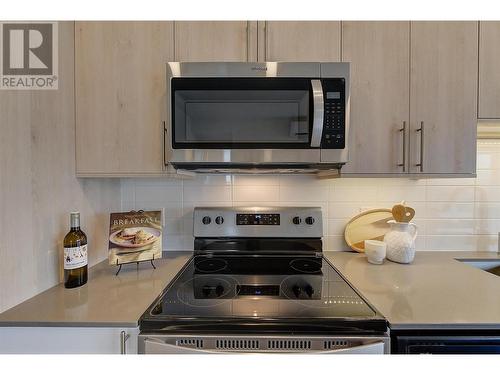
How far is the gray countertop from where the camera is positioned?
33.7 inches

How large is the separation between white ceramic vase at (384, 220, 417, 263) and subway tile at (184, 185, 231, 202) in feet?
2.94

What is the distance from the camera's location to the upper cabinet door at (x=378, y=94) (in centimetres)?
126

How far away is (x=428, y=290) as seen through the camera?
106 centimetres

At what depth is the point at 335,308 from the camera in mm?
929

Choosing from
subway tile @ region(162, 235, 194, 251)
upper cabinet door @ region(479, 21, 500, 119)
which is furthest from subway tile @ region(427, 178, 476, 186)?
subway tile @ region(162, 235, 194, 251)

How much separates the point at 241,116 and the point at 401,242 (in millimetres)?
1009

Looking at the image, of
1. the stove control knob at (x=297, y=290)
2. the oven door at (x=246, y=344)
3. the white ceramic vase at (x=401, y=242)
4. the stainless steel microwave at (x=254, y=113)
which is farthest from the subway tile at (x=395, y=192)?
the oven door at (x=246, y=344)

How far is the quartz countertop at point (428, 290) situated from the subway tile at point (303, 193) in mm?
342

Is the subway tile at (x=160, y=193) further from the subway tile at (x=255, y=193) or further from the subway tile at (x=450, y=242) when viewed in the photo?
the subway tile at (x=450, y=242)

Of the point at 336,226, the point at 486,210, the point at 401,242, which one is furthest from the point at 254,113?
the point at 486,210

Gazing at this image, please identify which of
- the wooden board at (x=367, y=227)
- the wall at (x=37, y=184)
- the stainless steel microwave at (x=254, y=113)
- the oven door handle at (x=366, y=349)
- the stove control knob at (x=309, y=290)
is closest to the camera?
the oven door handle at (x=366, y=349)

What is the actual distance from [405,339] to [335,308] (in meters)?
0.21

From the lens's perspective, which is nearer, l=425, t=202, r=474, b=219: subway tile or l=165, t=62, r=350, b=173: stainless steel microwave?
l=165, t=62, r=350, b=173: stainless steel microwave

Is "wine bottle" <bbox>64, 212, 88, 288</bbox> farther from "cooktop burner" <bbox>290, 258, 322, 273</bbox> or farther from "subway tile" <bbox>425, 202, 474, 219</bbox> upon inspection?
"subway tile" <bbox>425, 202, 474, 219</bbox>
